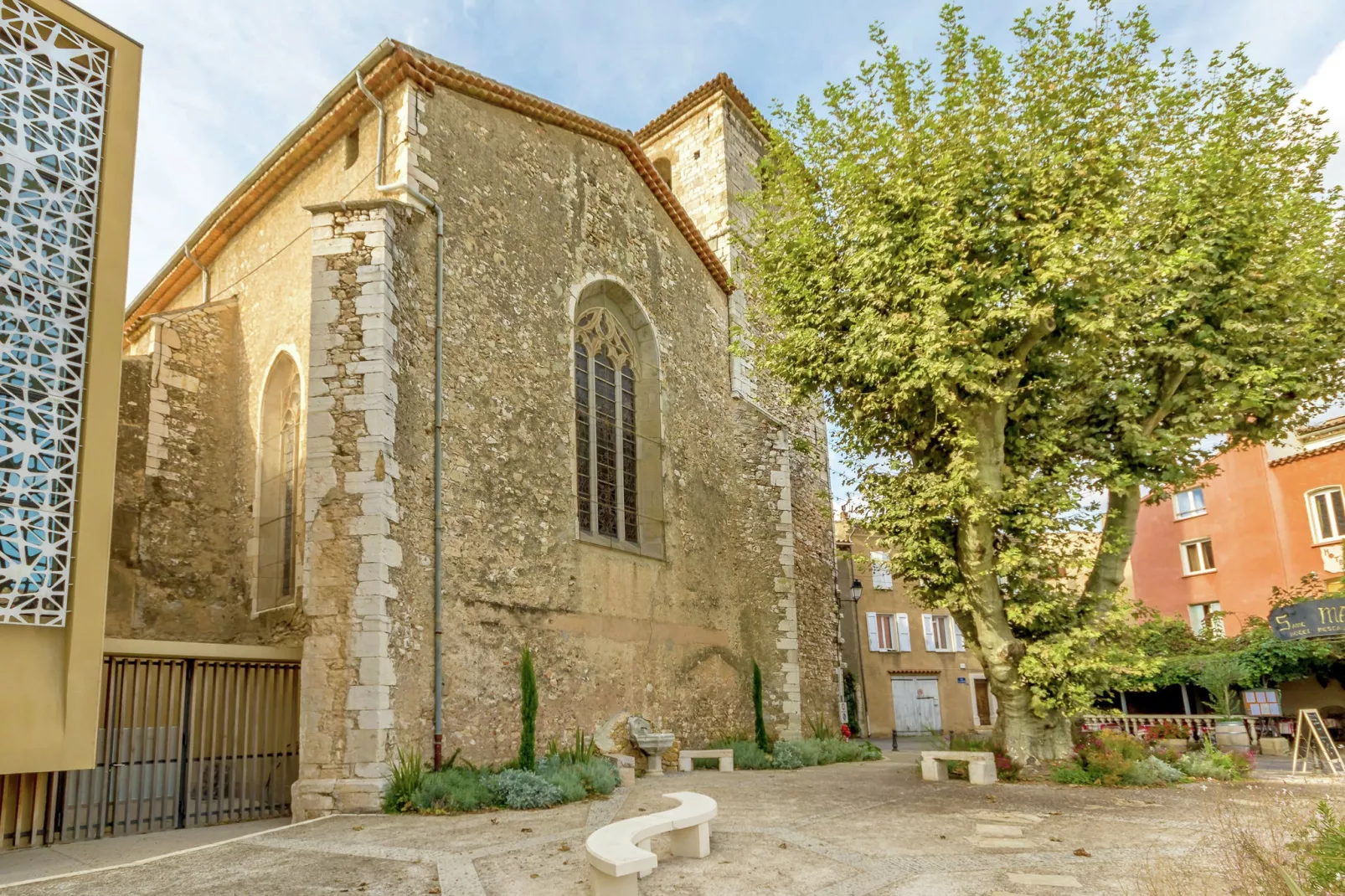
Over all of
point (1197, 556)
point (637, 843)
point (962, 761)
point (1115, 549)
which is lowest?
point (962, 761)

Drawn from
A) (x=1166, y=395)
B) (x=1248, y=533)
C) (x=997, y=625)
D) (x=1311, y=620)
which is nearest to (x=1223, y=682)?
(x=1311, y=620)

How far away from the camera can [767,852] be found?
6629 millimetres

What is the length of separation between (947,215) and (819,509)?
31.1ft

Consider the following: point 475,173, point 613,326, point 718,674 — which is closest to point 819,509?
point 718,674

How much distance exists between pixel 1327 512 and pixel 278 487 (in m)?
22.9

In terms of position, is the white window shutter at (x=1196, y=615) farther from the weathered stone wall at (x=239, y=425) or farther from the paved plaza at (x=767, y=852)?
the weathered stone wall at (x=239, y=425)

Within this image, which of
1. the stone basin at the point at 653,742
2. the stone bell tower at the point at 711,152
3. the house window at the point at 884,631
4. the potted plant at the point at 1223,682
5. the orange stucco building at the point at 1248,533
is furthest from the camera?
the house window at the point at 884,631

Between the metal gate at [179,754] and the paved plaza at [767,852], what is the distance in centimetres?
72

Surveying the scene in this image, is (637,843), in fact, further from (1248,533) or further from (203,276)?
(1248,533)

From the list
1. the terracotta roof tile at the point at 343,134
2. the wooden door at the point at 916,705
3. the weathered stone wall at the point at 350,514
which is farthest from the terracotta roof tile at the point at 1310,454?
the weathered stone wall at the point at 350,514

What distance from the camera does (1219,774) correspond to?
10.9 m

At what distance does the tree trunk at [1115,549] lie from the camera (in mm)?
11242

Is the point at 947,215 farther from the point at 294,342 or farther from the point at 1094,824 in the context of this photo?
the point at 294,342

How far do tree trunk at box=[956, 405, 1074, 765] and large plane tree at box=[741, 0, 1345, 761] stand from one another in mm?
30
